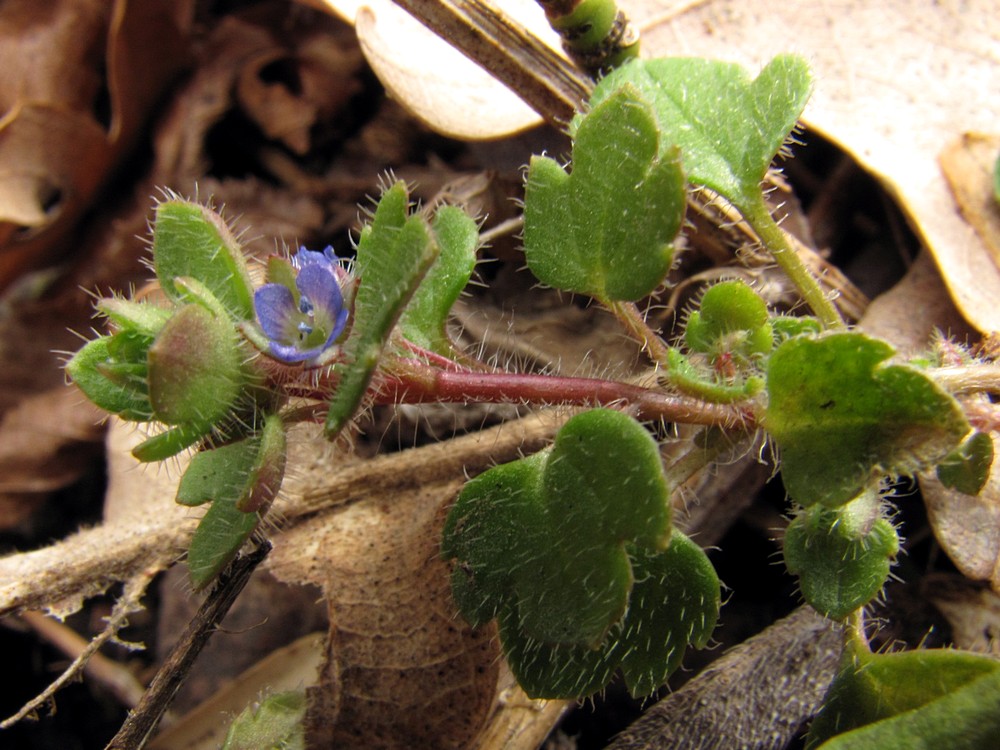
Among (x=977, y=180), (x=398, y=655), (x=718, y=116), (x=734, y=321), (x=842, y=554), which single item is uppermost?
Result: (x=977, y=180)

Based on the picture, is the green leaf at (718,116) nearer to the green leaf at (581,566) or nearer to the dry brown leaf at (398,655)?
the green leaf at (581,566)

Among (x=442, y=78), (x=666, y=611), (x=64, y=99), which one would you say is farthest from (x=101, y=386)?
(x=64, y=99)

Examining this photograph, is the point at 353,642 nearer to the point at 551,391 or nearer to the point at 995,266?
the point at 551,391

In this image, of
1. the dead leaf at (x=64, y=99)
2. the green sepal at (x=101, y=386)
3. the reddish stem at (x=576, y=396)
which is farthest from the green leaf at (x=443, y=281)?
the dead leaf at (x=64, y=99)

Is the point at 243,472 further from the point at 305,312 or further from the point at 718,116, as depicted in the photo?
the point at 718,116

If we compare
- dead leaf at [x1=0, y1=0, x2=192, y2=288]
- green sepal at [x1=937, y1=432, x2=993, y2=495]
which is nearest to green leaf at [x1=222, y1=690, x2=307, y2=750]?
green sepal at [x1=937, y1=432, x2=993, y2=495]

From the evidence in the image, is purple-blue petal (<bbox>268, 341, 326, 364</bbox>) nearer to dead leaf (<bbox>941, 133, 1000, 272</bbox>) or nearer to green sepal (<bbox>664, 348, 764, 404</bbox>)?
green sepal (<bbox>664, 348, 764, 404</bbox>)

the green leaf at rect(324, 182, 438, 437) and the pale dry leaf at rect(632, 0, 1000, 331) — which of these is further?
the pale dry leaf at rect(632, 0, 1000, 331)
